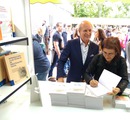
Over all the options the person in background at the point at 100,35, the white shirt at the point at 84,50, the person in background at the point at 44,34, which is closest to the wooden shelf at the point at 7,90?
the white shirt at the point at 84,50

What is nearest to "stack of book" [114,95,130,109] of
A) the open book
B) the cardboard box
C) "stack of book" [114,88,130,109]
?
"stack of book" [114,88,130,109]

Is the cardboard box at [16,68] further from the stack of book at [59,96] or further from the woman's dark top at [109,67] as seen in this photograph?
the woman's dark top at [109,67]

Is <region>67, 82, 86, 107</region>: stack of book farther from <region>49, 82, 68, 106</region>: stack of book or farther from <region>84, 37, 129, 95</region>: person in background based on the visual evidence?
<region>84, 37, 129, 95</region>: person in background

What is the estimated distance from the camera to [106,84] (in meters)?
1.56

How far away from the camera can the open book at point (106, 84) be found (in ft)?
4.87

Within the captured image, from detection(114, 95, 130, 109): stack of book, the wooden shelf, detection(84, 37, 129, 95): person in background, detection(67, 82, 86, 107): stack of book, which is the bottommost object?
detection(114, 95, 130, 109): stack of book

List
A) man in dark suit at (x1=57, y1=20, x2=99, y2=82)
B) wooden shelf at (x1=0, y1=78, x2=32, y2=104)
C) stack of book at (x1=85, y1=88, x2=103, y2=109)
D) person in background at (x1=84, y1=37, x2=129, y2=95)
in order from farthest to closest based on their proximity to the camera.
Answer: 1. man in dark suit at (x1=57, y1=20, x2=99, y2=82)
2. person in background at (x1=84, y1=37, x2=129, y2=95)
3. stack of book at (x1=85, y1=88, x2=103, y2=109)
4. wooden shelf at (x1=0, y1=78, x2=32, y2=104)

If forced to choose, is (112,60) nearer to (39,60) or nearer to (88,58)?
(88,58)

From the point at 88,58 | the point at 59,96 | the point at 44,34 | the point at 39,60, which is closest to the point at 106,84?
the point at 59,96

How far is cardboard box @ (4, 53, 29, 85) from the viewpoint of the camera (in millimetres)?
1470

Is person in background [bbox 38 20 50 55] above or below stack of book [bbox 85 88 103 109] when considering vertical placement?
above

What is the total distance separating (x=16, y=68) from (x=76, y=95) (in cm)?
55

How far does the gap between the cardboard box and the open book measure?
589 mm

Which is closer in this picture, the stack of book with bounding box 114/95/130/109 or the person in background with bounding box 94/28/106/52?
the stack of book with bounding box 114/95/130/109
